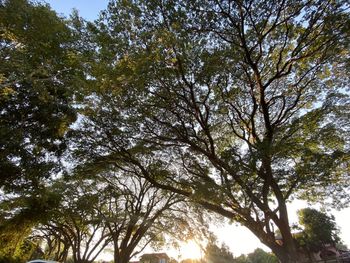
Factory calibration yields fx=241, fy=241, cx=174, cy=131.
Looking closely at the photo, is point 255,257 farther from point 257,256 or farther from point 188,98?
point 188,98

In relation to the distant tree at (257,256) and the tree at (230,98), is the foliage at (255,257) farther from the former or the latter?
the tree at (230,98)

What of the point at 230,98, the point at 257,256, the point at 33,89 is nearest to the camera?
the point at 33,89

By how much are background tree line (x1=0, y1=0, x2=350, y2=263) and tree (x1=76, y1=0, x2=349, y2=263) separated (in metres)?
0.05

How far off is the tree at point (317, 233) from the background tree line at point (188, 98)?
12596 mm

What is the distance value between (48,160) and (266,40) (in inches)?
406

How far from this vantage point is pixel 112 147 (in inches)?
461

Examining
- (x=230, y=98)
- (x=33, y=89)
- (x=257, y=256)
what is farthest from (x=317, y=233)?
(x=257, y=256)

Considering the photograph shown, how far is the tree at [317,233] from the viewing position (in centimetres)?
2256

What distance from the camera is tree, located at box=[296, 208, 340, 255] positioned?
22.6 m

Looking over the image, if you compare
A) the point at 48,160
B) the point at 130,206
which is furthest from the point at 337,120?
the point at 130,206

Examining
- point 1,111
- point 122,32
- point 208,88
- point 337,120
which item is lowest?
point 1,111

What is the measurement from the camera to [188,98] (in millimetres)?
10078

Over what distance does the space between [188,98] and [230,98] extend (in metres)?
1.92

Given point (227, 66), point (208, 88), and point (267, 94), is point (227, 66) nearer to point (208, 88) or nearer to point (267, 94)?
point (208, 88)
